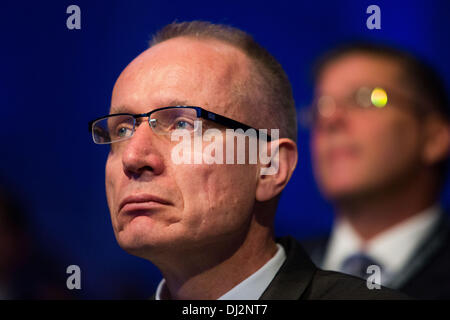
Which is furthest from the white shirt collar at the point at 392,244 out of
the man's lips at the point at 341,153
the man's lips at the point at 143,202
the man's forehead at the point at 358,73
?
the man's lips at the point at 143,202

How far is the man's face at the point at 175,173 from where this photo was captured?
1902 millimetres

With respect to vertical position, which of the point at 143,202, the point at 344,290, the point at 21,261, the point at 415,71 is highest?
the point at 415,71

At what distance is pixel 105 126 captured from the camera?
84.7 inches

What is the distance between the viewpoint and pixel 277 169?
2148mm

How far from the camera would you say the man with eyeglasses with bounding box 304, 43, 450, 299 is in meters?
3.24

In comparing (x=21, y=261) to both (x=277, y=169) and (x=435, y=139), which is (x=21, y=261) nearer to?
(x=277, y=169)

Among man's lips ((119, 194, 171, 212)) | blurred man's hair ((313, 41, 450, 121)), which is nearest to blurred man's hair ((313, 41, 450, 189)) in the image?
blurred man's hair ((313, 41, 450, 121))

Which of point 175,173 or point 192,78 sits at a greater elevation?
point 192,78

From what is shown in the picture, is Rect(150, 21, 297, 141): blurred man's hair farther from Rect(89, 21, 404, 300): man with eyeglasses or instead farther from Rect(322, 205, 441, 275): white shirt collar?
Rect(322, 205, 441, 275): white shirt collar

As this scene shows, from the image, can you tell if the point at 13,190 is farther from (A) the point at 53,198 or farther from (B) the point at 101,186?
(B) the point at 101,186

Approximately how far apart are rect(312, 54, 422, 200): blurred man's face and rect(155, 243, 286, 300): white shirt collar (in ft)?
4.34

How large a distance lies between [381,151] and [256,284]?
1507 mm

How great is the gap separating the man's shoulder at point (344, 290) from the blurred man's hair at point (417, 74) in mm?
1449

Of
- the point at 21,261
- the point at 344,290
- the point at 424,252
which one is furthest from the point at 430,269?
the point at 21,261
